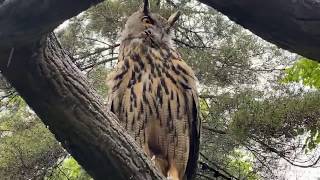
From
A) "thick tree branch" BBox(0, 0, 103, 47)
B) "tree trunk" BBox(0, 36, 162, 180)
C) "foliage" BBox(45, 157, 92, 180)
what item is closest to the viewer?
"thick tree branch" BBox(0, 0, 103, 47)

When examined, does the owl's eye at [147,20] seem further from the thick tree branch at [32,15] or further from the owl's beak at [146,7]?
the thick tree branch at [32,15]

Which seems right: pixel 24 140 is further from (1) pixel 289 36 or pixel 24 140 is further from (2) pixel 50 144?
(1) pixel 289 36

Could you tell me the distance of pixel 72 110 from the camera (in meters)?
1.88

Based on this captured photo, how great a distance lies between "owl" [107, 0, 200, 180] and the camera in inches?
121

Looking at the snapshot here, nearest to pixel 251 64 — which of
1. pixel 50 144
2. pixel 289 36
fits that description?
pixel 50 144

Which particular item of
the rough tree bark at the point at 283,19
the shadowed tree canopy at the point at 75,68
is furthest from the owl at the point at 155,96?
the rough tree bark at the point at 283,19

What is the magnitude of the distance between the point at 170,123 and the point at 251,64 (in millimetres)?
2955

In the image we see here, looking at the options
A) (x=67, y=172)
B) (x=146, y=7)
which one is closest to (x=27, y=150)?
(x=67, y=172)

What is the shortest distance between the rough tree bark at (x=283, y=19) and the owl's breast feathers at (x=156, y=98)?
156 centimetres

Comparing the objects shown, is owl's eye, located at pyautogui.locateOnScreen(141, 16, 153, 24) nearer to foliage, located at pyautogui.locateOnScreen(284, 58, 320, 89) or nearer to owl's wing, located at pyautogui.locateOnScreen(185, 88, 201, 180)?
owl's wing, located at pyautogui.locateOnScreen(185, 88, 201, 180)

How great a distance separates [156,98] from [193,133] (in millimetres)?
280

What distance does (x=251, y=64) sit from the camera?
19.5ft

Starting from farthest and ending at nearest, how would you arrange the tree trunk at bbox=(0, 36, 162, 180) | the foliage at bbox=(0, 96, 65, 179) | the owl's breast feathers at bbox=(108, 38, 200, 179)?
the foliage at bbox=(0, 96, 65, 179) < the owl's breast feathers at bbox=(108, 38, 200, 179) < the tree trunk at bbox=(0, 36, 162, 180)

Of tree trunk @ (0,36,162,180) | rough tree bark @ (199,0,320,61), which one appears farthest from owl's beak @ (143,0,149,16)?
rough tree bark @ (199,0,320,61)
